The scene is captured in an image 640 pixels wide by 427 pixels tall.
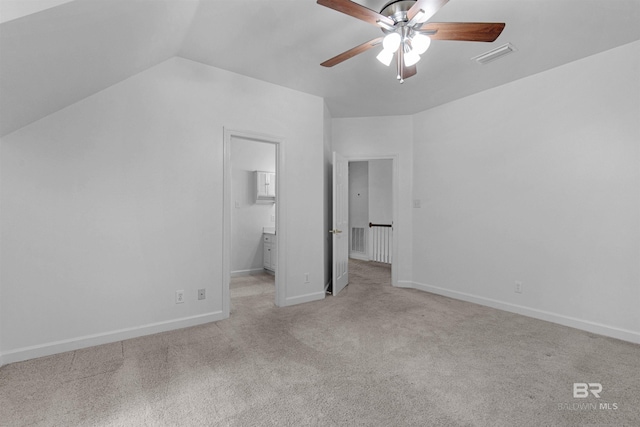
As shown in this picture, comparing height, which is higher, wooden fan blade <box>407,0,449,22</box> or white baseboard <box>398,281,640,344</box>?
wooden fan blade <box>407,0,449,22</box>

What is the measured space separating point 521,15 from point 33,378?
4.39 m

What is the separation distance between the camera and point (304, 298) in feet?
12.5

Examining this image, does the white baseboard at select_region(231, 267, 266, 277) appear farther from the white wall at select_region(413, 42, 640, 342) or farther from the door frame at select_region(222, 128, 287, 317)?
the white wall at select_region(413, 42, 640, 342)

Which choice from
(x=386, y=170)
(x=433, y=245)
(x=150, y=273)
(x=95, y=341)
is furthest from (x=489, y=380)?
(x=386, y=170)

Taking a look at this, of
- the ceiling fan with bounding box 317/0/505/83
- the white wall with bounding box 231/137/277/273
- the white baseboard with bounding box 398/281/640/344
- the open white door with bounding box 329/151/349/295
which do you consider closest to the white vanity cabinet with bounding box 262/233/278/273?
the white wall with bounding box 231/137/277/273

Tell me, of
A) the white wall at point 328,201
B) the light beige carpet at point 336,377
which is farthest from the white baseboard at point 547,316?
the white wall at point 328,201

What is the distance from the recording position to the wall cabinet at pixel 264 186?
538cm

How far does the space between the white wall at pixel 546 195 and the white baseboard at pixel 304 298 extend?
1.70 metres

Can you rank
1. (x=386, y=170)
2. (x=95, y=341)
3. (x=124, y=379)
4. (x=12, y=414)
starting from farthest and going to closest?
(x=386, y=170)
(x=95, y=341)
(x=124, y=379)
(x=12, y=414)

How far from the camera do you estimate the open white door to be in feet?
13.5

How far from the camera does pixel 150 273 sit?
280cm

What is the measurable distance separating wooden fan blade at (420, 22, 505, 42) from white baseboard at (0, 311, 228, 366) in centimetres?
311

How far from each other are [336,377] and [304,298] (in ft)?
5.72

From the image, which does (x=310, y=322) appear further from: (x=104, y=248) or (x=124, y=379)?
(x=104, y=248)
